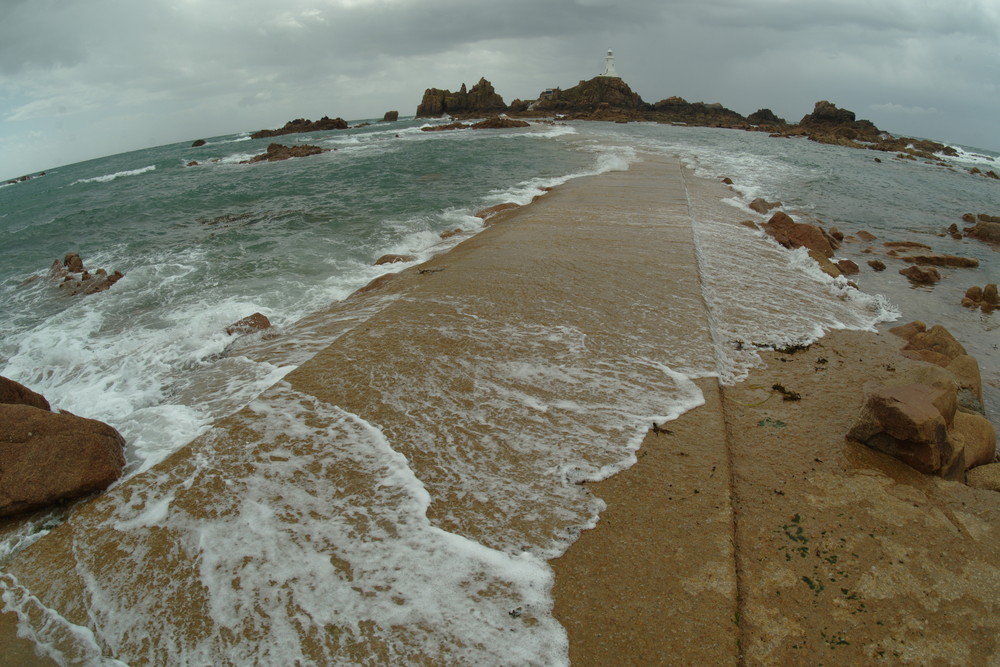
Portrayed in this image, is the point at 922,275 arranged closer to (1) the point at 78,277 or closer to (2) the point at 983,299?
(2) the point at 983,299

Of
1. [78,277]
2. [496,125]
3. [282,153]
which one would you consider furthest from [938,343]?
[496,125]

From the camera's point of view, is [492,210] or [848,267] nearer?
[848,267]

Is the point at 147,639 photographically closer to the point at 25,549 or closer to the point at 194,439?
the point at 25,549

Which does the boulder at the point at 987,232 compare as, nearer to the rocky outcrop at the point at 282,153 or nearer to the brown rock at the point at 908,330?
the brown rock at the point at 908,330

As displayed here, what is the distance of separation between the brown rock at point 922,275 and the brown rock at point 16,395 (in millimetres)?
13534

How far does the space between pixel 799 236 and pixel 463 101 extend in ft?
281

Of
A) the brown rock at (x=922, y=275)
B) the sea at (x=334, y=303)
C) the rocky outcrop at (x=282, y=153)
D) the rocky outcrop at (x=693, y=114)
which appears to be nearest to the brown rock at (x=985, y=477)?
the sea at (x=334, y=303)

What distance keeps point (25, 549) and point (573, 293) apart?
5781 mm

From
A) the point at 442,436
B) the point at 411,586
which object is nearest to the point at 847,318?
the point at 442,436

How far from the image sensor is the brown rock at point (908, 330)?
6.22 meters

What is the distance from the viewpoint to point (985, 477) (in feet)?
12.1

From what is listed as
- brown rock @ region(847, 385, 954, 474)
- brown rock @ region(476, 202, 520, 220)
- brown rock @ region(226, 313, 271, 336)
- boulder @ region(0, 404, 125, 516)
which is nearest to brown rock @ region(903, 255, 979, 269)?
brown rock @ region(847, 385, 954, 474)

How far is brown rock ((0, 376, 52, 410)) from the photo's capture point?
4355 mm

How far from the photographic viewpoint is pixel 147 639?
2592mm
